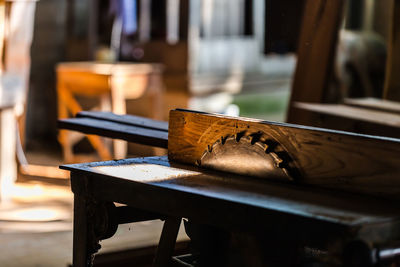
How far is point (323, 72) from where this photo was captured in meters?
5.35

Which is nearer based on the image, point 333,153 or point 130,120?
point 333,153

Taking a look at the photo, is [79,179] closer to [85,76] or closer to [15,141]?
[15,141]

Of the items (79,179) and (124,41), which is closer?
(79,179)

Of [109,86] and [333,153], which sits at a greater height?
[333,153]

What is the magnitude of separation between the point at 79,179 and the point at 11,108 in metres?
3.43

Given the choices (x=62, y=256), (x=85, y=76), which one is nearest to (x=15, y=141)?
(x=85, y=76)

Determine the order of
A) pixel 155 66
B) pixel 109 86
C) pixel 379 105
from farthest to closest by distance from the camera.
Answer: pixel 155 66 → pixel 109 86 → pixel 379 105

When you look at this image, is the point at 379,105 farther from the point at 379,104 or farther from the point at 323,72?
the point at 323,72

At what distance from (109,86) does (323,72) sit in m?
2.51

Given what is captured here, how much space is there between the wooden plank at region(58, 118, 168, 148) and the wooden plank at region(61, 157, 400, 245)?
1.29ft

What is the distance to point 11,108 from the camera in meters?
6.07

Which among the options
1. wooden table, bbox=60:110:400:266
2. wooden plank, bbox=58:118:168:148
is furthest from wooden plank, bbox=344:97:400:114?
wooden table, bbox=60:110:400:266

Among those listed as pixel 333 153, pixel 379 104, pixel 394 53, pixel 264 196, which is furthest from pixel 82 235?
pixel 394 53

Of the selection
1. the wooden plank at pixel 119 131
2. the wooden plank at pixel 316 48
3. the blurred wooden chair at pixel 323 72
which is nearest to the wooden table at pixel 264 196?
the wooden plank at pixel 119 131
